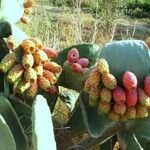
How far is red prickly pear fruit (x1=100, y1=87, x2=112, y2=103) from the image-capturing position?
142cm

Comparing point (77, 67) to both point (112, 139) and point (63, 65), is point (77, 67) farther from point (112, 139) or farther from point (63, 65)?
point (112, 139)

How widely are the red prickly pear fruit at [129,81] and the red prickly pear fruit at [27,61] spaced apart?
0.78 feet

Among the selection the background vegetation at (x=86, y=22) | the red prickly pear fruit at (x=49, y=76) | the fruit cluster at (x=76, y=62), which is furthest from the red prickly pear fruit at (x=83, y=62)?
the background vegetation at (x=86, y=22)

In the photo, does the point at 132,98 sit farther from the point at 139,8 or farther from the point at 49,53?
the point at 139,8

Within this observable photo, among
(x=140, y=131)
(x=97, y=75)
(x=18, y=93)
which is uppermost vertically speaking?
(x=97, y=75)

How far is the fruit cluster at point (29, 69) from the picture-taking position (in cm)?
148

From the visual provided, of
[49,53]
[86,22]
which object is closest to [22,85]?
[49,53]

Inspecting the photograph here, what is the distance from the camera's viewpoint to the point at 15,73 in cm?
147

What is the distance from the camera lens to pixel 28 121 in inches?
64.7

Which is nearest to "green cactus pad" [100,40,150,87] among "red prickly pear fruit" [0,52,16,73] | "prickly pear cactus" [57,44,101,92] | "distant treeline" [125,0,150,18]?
"prickly pear cactus" [57,44,101,92]

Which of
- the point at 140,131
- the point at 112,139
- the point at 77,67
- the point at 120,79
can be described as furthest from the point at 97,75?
the point at 112,139

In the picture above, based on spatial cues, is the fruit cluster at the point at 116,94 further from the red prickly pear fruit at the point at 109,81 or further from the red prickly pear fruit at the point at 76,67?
the red prickly pear fruit at the point at 76,67

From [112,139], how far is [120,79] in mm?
421

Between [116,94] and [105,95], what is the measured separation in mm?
27
